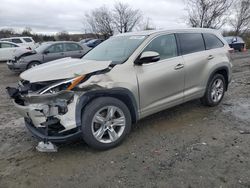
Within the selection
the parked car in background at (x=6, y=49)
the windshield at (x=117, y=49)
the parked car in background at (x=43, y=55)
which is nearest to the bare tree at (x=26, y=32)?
the parked car in background at (x=6, y=49)

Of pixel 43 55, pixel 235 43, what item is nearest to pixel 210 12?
pixel 235 43

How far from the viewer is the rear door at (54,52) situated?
10.6 m

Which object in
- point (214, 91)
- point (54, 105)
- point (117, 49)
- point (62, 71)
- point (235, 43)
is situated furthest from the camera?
point (235, 43)

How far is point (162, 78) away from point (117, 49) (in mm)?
972

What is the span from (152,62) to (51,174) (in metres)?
2.27

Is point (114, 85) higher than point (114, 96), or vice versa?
point (114, 85)

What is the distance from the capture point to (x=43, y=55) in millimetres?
10570

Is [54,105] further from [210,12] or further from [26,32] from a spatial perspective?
[26,32]

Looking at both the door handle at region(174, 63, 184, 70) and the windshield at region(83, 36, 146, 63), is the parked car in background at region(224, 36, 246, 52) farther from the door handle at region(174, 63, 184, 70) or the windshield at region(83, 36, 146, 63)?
the windshield at region(83, 36, 146, 63)

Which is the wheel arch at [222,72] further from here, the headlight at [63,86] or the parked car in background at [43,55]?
the parked car in background at [43,55]

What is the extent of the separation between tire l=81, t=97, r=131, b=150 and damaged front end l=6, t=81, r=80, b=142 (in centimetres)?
19

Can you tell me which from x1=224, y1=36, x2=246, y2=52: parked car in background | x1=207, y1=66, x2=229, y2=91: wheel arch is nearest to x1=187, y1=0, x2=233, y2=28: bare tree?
x1=224, y1=36, x2=246, y2=52: parked car in background

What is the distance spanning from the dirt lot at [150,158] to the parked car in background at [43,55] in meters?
6.47

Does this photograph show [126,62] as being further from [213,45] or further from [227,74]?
[227,74]
